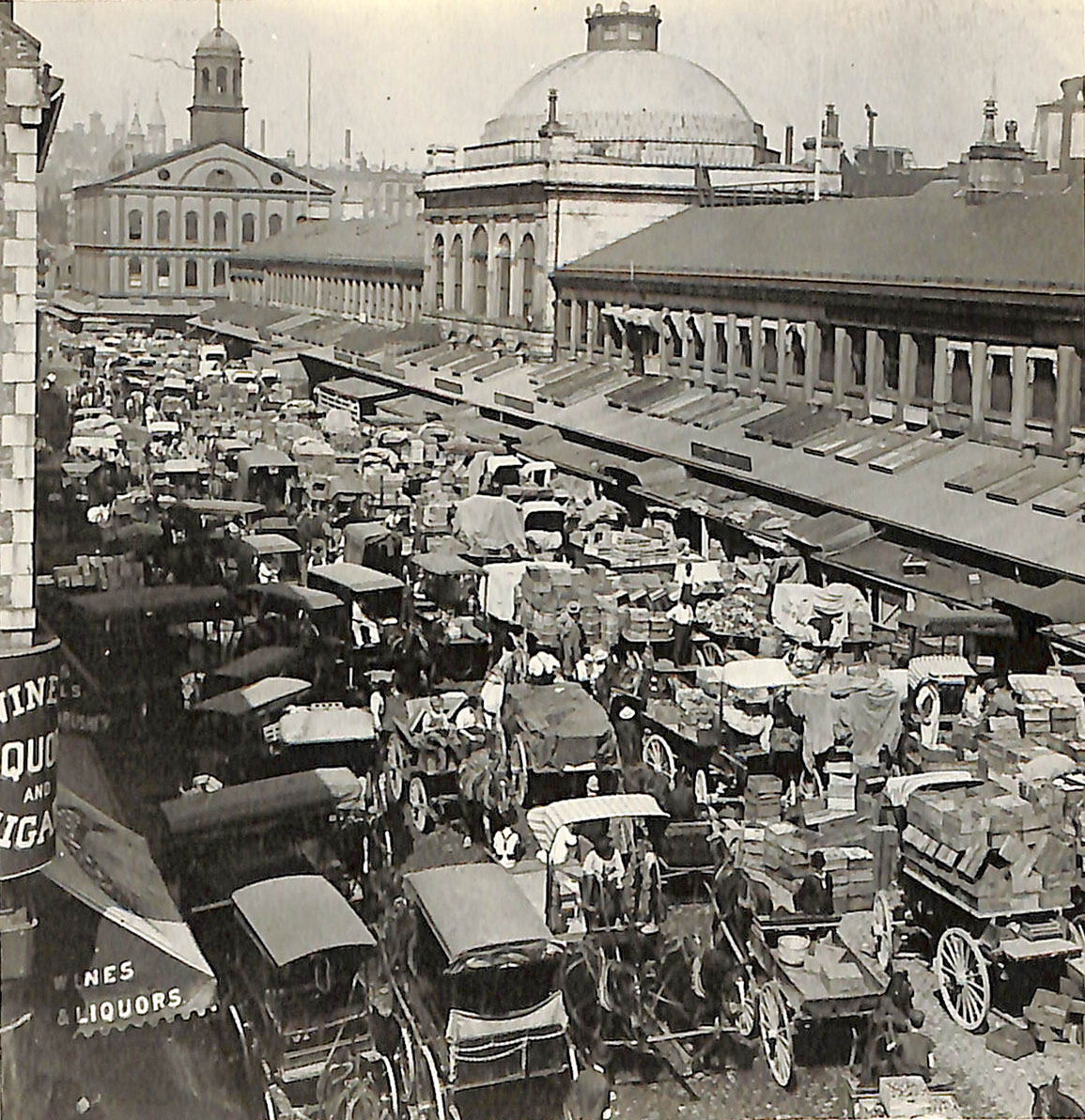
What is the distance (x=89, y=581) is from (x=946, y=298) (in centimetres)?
663

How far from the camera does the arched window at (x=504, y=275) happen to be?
11211 millimetres

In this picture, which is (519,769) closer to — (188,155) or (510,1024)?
(510,1024)

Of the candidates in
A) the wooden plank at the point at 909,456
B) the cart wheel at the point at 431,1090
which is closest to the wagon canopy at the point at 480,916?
the cart wheel at the point at 431,1090

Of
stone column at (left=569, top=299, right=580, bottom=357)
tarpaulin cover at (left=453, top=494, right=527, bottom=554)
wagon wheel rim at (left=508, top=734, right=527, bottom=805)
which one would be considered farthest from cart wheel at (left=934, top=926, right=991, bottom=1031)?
stone column at (left=569, top=299, right=580, bottom=357)

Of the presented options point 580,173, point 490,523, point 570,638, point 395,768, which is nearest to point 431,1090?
point 395,768

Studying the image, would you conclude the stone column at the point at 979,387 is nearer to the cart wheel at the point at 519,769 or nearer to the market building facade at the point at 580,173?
the market building facade at the point at 580,173

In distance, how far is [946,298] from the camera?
1144 centimetres

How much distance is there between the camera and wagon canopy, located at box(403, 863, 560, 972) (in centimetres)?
614

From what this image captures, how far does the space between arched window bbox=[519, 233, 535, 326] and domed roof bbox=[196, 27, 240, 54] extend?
4.36 m

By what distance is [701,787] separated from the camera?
318 inches

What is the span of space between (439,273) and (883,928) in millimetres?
5889

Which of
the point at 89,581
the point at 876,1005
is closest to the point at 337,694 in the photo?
the point at 89,581

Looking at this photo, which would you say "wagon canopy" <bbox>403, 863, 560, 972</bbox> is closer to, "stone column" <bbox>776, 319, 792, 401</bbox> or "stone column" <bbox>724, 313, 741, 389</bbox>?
"stone column" <bbox>724, 313, 741, 389</bbox>

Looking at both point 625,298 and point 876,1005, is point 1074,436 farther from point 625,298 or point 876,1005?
point 876,1005
